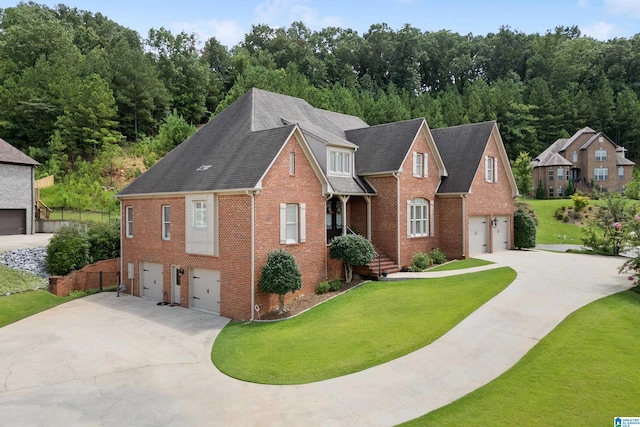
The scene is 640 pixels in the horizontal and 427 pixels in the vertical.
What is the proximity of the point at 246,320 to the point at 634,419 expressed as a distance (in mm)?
11949

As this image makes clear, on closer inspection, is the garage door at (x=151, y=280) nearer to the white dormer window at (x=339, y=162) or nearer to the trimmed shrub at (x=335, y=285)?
the trimmed shrub at (x=335, y=285)

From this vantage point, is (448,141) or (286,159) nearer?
(286,159)

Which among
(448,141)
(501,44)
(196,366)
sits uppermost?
(501,44)

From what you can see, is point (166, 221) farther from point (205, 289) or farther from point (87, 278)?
point (87, 278)

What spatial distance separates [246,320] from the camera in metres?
16.0

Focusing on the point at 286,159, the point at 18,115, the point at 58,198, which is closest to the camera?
the point at 286,159

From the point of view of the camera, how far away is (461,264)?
22.2 m

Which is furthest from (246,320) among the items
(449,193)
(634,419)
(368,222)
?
(449,193)

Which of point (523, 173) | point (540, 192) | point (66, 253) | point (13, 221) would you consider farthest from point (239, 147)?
point (540, 192)

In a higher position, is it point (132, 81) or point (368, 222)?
point (132, 81)

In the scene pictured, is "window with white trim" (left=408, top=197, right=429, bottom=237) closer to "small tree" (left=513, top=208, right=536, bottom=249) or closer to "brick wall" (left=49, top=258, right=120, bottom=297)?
"small tree" (left=513, top=208, right=536, bottom=249)

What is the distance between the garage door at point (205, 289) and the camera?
58.0 feet

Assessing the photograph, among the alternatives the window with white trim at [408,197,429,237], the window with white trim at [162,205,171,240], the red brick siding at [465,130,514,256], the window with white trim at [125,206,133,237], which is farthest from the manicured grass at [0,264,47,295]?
the red brick siding at [465,130,514,256]

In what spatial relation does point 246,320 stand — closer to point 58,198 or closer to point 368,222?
point 368,222
